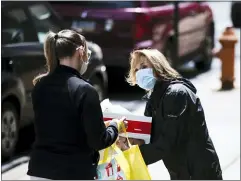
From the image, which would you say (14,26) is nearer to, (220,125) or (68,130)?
(220,125)

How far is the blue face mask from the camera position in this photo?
3.63 m

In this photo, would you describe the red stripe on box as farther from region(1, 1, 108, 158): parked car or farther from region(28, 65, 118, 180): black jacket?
region(1, 1, 108, 158): parked car

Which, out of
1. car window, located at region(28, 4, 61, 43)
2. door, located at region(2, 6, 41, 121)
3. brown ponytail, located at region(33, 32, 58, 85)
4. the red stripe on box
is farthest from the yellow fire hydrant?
brown ponytail, located at region(33, 32, 58, 85)

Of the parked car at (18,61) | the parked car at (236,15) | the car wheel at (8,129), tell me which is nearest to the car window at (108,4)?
the parked car at (18,61)

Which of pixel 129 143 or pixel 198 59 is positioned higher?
pixel 129 143

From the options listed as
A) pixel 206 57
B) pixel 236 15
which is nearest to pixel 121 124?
pixel 206 57

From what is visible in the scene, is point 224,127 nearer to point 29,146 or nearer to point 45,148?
point 29,146

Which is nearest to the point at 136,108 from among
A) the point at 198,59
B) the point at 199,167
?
the point at 198,59

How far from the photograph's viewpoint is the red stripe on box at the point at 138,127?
3574 millimetres

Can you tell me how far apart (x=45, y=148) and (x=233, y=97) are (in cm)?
714

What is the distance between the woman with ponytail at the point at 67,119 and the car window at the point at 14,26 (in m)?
3.75

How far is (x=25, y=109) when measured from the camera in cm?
695

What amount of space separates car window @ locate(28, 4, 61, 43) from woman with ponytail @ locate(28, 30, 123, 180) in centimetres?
425

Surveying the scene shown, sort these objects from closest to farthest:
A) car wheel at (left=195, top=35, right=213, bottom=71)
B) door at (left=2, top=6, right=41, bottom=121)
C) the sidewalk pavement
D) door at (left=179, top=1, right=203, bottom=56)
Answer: the sidewalk pavement < door at (left=2, top=6, right=41, bottom=121) < door at (left=179, top=1, right=203, bottom=56) < car wheel at (left=195, top=35, right=213, bottom=71)
